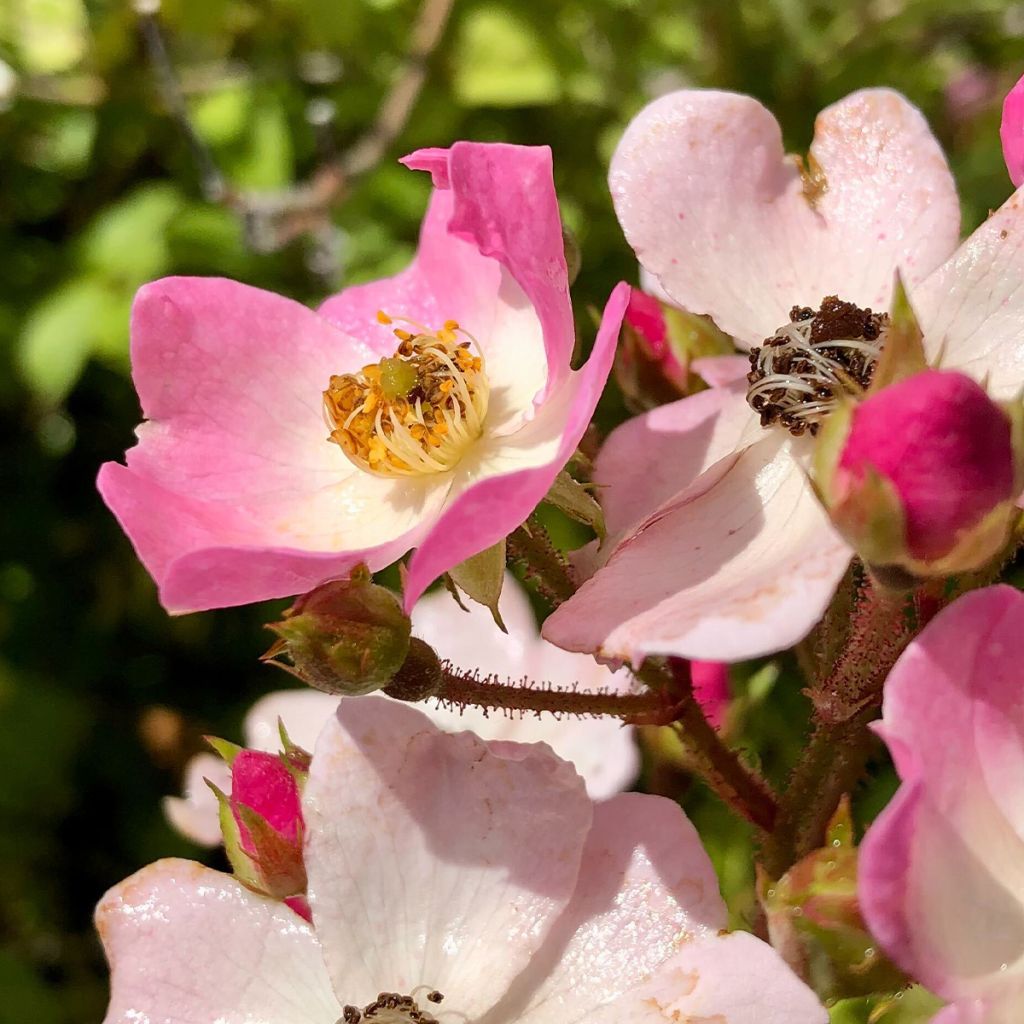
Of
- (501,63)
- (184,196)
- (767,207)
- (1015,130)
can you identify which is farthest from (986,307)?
(184,196)

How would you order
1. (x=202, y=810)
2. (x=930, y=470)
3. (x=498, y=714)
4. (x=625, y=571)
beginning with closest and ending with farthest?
(x=930, y=470) < (x=625, y=571) < (x=202, y=810) < (x=498, y=714)

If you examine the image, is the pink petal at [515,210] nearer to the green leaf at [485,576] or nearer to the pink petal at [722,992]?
the green leaf at [485,576]

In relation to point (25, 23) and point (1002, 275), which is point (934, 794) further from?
point (25, 23)

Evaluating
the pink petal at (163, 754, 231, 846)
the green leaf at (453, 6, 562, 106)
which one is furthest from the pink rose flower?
the green leaf at (453, 6, 562, 106)

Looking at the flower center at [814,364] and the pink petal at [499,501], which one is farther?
the flower center at [814,364]

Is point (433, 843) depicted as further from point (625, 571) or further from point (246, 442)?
point (246, 442)

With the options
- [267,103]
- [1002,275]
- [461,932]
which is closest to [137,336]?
[461,932]

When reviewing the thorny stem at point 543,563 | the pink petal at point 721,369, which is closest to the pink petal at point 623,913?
the thorny stem at point 543,563
